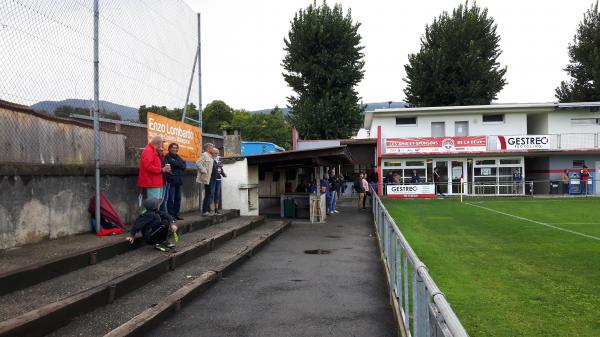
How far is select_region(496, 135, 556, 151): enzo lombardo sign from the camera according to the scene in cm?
2892

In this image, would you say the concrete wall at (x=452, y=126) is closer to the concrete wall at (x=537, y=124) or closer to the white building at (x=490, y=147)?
the white building at (x=490, y=147)

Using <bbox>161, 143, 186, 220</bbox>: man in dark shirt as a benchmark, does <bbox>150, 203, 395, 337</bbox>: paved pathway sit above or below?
below

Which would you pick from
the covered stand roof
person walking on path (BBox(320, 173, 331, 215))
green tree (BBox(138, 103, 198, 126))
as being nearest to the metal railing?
green tree (BBox(138, 103, 198, 126))

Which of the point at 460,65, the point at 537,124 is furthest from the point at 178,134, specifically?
the point at 460,65

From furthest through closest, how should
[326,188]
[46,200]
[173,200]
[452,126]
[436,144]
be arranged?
[452,126] → [436,144] → [326,188] → [173,200] → [46,200]

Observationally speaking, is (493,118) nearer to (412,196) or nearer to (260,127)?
(412,196)

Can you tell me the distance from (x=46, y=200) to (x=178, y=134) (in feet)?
15.3

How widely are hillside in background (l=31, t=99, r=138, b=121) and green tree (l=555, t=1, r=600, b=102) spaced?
37.4 m

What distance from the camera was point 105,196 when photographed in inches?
314

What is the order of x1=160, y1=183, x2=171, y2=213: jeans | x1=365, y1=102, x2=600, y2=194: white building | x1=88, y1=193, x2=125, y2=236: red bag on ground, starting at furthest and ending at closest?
x1=365, y1=102, x2=600, y2=194: white building → x1=160, y1=183, x2=171, y2=213: jeans → x1=88, y1=193, x2=125, y2=236: red bag on ground

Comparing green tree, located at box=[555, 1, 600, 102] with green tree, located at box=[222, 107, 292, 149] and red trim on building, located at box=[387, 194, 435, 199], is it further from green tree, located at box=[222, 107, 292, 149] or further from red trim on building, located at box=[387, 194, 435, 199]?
green tree, located at box=[222, 107, 292, 149]

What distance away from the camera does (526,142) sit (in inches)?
1141

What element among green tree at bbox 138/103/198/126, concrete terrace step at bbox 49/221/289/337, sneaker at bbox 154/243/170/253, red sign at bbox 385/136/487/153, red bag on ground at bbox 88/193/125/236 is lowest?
concrete terrace step at bbox 49/221/289/337

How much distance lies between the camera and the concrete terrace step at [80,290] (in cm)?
395
